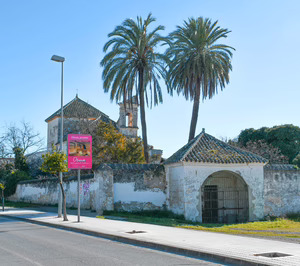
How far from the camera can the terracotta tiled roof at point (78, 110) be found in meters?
54.8

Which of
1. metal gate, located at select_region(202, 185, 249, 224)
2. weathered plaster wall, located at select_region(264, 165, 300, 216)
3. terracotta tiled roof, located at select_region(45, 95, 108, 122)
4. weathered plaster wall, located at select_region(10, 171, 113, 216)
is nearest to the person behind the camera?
weathered plaster wall, located at select_region(10, 171, 113, 216)

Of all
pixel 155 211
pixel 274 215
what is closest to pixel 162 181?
pixel 155 211

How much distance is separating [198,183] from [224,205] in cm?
383

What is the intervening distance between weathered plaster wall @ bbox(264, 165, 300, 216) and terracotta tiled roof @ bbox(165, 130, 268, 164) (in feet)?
6.55

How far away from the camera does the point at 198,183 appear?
23.2 meters

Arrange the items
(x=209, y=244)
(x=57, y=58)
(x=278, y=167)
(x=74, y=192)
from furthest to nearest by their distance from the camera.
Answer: (x=74, y=192) → (x=278, y=167) → (x=57, y=58) → (x=209, y=244)

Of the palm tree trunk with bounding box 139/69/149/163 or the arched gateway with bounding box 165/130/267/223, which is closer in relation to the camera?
the arched gateway with bounding box 165/130/267/223

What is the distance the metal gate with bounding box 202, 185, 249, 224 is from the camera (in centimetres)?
2500

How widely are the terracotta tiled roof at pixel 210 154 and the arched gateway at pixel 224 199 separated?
4.63 feet

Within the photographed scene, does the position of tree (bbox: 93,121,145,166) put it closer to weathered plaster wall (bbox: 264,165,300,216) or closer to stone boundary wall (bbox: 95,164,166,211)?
stone boundary wall (bbox: 95,164,166,211)

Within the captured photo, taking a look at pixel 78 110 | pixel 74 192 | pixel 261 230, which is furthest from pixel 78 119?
pixel 261 230

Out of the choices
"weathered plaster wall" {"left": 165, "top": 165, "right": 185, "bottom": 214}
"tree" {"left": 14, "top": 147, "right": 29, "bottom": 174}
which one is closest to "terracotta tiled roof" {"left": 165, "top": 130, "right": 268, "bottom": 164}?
"weathered plaster wall" {"left": 165, "top": 165, "right": 185, "bottom": 214}

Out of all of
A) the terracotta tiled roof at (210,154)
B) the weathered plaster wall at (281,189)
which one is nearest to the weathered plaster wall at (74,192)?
the terracotta tiled roof at (210,154)

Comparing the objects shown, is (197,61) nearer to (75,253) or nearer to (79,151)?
(79,151)
